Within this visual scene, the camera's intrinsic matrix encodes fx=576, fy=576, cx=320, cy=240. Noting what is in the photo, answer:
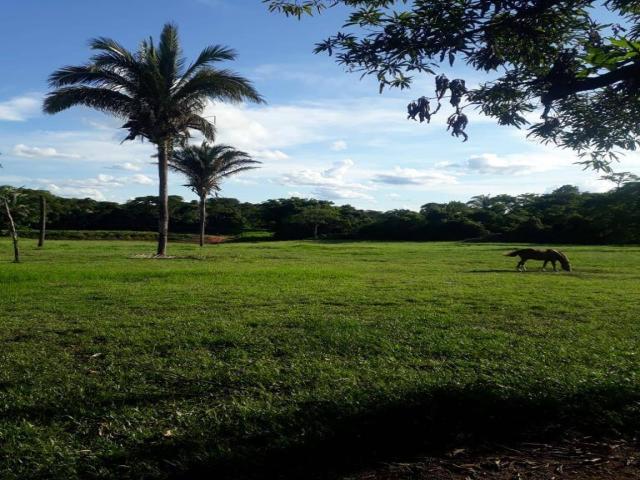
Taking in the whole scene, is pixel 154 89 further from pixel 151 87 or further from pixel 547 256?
pixel 547 256

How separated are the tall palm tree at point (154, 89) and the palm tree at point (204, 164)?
1615 centimetres

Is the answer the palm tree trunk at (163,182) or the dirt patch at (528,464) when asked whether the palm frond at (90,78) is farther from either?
the dirt patch at (528,464)

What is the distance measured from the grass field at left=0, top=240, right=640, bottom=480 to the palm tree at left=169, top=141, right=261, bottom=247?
30.2m

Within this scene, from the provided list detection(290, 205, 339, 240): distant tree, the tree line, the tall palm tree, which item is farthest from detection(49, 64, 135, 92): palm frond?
detection(290, 205, 339, 240): distant tree

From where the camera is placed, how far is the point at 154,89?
22359 mm

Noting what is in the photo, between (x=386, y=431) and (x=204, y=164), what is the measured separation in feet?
123

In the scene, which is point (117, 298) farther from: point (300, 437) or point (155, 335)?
point (300, 437)

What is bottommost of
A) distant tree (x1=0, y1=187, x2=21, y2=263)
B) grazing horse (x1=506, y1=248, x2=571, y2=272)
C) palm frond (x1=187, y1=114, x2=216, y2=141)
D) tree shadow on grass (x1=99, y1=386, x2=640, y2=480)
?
tree shadow on grass (x1=99, y1=386, x2=640, y2=480)

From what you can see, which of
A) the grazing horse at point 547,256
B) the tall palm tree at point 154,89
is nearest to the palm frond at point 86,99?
the tall palm tree at point 154,89

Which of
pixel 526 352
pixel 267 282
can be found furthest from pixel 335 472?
pixel 267 282

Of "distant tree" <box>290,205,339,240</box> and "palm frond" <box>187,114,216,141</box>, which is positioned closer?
"palm frond" <box>187,114,216,141</box>

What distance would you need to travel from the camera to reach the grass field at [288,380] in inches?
150

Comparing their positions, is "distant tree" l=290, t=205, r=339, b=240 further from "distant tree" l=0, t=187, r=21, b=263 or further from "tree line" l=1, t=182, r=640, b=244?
"distant tree" l=0, t=187, r=21, b=263

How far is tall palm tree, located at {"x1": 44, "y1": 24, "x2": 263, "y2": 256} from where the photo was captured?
22000 mm
